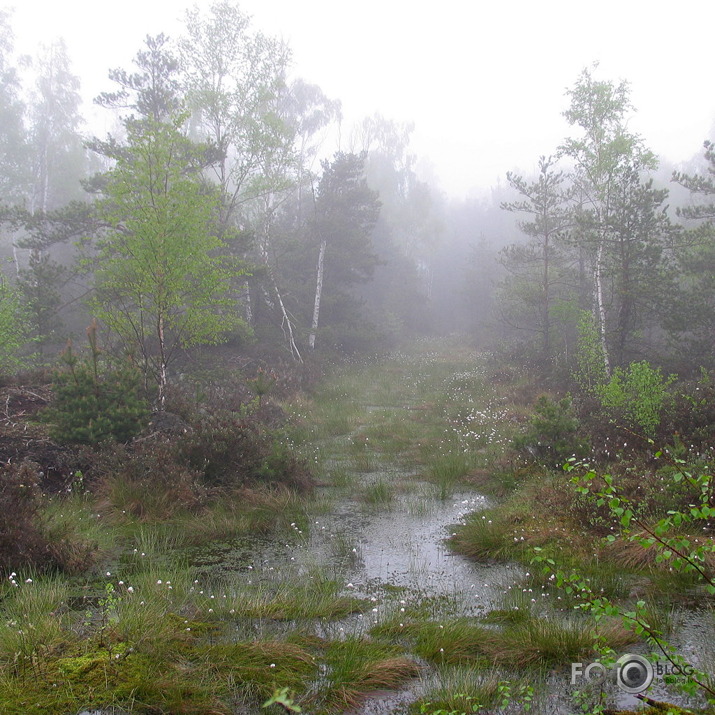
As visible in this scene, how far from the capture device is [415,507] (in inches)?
324

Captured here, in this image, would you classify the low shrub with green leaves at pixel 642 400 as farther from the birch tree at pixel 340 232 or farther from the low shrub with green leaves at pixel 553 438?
the birch tree at pixel 340 232

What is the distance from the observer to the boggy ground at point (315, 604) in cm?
340

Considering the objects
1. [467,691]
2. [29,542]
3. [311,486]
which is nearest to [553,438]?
[311,486]

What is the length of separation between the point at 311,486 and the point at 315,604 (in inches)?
162

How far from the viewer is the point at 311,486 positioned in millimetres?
8938

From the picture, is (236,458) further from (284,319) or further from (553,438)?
(284,319)

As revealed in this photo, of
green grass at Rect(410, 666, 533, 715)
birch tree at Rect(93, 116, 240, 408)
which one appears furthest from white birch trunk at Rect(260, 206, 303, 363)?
green grass at Rect(410, 666, 533, 715)

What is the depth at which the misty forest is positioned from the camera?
3508mm

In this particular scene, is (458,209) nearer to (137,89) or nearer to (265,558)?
(137,89)

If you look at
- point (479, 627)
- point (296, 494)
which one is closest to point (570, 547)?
point (479, 627)

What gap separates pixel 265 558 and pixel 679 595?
4406 mm

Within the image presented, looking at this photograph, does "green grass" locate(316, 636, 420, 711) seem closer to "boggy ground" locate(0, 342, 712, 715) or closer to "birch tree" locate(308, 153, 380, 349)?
"boggy ground" locate(0, 342, 712, 715)

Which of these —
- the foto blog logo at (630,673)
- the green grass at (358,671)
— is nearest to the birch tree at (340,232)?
the green grass at (358,671)

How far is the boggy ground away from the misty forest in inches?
1.1
